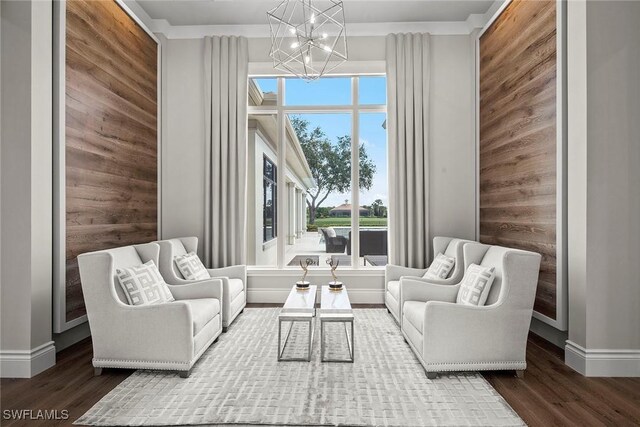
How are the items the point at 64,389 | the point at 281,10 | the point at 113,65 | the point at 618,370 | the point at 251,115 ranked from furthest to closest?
the point at 251,115
the point at 281,10
the point at 113,65
the point at 618,370
the point at 64,389

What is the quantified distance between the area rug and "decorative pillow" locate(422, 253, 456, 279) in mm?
874

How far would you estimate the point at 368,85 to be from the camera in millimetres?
4902

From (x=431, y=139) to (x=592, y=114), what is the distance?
215 centimetres

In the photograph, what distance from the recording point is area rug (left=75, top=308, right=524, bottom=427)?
206 cm

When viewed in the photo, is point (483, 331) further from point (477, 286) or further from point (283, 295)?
point (283, 295)

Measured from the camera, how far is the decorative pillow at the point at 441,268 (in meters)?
3.64

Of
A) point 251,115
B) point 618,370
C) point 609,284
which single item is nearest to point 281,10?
point 251,115

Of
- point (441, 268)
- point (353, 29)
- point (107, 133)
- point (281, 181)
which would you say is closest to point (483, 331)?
point (441, 268)

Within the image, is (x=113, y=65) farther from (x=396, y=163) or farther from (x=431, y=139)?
(x=431, y=139)

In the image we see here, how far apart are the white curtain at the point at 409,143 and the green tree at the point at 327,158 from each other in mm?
561

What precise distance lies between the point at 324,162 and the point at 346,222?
863 millimetres

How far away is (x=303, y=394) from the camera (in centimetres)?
233

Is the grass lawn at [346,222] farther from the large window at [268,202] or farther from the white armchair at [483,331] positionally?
the white armchair at [483,331]

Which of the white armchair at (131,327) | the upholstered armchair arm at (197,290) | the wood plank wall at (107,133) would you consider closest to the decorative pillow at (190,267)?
the upholstered armchair arm at (197,290)
